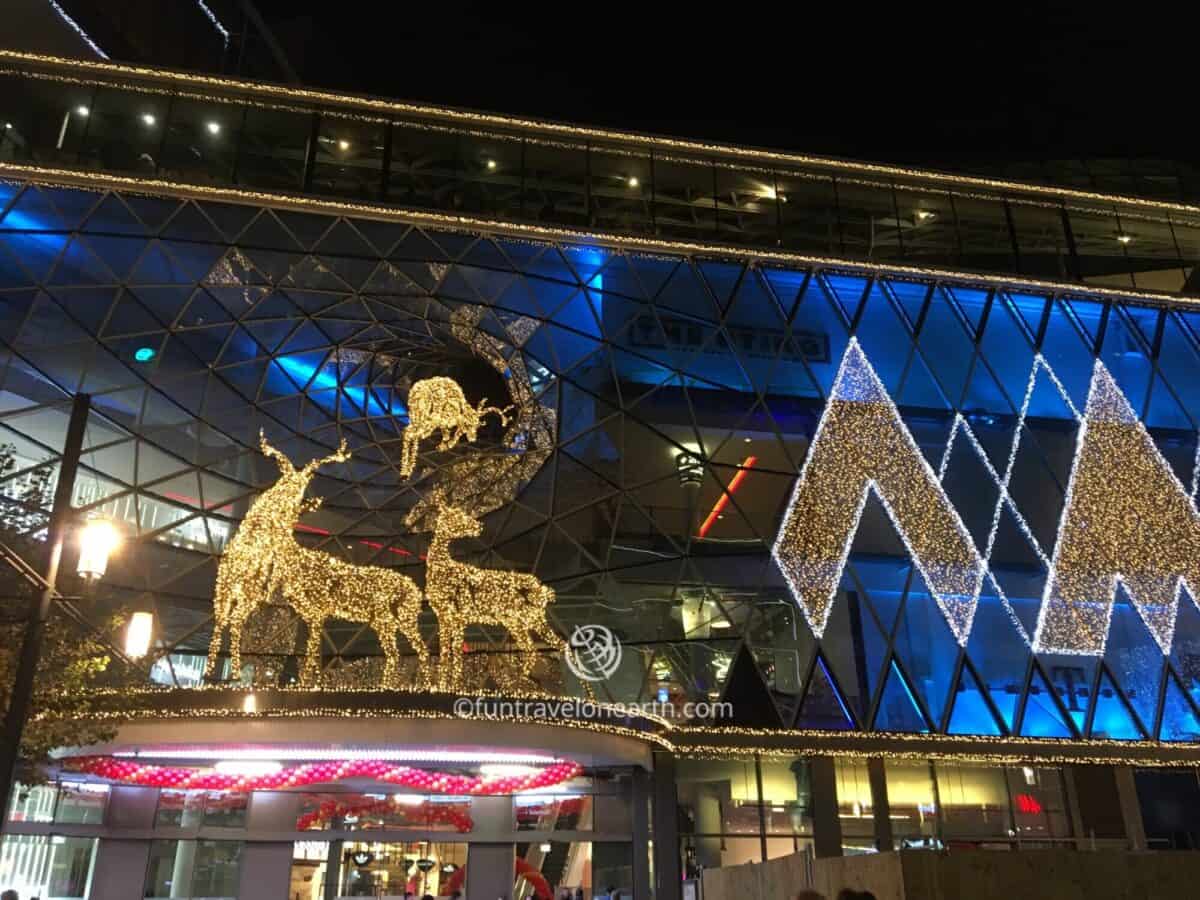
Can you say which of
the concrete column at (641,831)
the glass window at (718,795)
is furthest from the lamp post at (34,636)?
the glass window at (718,795)

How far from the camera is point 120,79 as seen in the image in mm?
22156

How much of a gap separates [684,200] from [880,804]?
15779mm

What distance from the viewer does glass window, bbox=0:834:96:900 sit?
1972 centimetres

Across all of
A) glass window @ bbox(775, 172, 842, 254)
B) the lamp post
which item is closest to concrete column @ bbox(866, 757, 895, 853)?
glass window @ bbox(775, 172, 842, 254)

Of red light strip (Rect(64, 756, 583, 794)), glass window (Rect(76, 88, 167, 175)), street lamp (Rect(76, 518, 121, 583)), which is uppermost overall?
glass window (Rect(76, 88, 167, 175))

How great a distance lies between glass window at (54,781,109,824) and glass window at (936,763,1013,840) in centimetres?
1868

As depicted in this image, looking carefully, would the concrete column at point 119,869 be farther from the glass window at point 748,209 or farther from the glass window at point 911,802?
the glass window at point 748,209

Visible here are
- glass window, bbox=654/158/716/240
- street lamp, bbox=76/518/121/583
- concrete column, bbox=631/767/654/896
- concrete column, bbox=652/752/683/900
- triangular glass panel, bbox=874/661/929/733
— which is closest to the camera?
street lamp, bbox=76/518/121/583

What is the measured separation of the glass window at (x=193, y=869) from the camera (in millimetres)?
20109

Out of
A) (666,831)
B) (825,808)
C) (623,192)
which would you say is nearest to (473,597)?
(666,831)

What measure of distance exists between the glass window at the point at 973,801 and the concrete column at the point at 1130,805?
2.73 metres

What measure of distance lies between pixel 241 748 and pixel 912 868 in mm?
11658

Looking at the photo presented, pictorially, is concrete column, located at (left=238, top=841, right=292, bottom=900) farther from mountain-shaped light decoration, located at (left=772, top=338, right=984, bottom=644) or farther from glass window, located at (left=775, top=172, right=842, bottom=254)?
glass window, located at (left=775, top=172, right=842, bottom=254)

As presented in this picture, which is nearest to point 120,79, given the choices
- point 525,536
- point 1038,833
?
point 525,536
